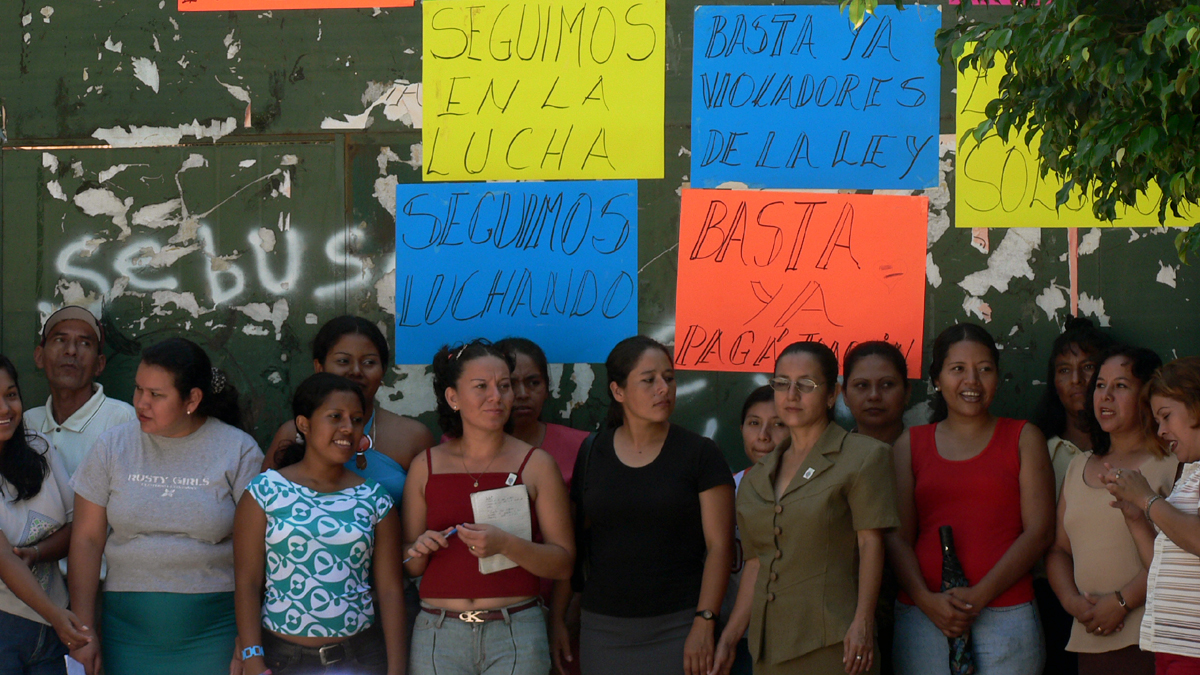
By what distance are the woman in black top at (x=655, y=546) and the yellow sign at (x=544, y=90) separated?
1.36m

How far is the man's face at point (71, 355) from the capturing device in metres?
4.59

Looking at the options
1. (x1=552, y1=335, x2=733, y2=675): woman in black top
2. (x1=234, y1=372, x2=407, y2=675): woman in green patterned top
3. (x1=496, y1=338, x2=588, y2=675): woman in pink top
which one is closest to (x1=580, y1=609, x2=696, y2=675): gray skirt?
(x1=552, y1=335, x2=733, y2=675): woman in black top

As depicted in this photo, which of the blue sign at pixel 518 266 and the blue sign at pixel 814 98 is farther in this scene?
the blue sign at pixel 518 266

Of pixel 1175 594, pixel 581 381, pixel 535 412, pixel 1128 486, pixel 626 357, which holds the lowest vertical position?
pixel 1175 594

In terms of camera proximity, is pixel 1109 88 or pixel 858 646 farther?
pixel 858 646

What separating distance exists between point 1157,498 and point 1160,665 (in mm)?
560

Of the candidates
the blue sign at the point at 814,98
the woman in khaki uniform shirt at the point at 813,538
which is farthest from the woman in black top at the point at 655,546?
the blue sign at the point at 814,98

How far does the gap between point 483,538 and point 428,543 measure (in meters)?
0.22

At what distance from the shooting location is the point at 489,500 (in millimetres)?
3656

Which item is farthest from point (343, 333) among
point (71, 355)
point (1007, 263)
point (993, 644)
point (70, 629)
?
point (1007, 263)

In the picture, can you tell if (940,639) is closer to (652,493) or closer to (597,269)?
(652,493)

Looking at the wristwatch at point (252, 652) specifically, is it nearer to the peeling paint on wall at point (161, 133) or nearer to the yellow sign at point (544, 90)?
the yellow sign at point (544, 90)

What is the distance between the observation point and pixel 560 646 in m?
3.90

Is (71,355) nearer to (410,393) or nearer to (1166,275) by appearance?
(410,393)
